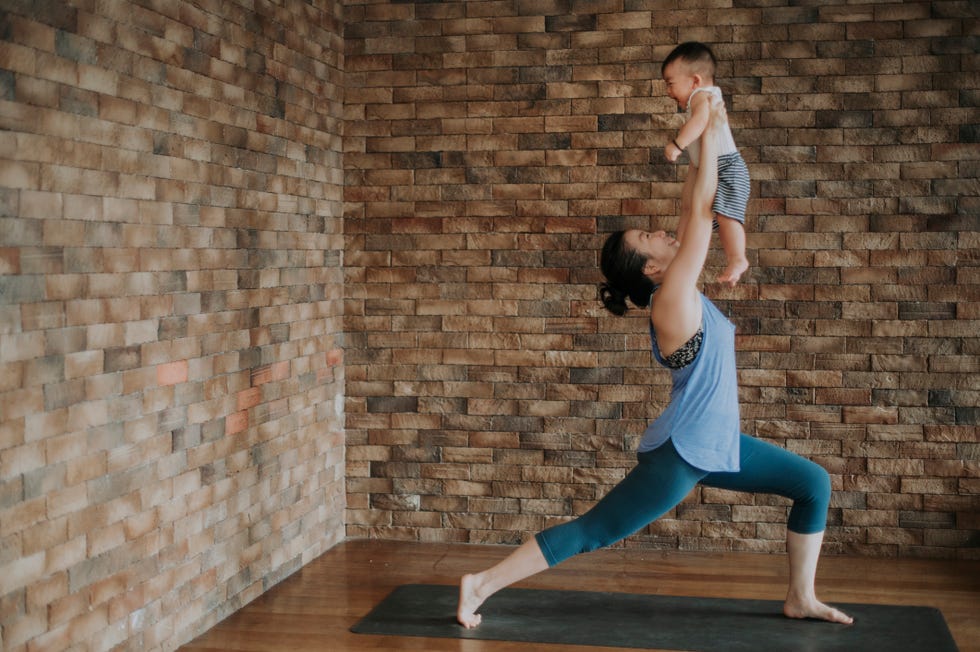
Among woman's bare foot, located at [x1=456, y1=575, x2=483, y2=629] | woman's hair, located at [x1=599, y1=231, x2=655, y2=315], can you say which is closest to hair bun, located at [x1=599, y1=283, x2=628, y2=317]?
woman's hair, located at [x1=599, y1=231, x2=655, y2=315]

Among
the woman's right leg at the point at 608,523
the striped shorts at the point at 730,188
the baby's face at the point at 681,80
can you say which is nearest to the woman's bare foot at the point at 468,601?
the woman's right leg at the point at 608,523

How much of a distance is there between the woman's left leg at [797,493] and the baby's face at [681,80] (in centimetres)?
110

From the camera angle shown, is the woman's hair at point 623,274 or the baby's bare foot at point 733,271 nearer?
the baby's bare foot at point 733,271

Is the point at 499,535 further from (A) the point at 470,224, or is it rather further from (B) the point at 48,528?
(B) the point at 48,528

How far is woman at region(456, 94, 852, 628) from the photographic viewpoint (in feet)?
10.8

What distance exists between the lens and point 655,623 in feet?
11.9

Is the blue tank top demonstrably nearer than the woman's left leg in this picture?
Yes

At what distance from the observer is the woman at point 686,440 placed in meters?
3.28

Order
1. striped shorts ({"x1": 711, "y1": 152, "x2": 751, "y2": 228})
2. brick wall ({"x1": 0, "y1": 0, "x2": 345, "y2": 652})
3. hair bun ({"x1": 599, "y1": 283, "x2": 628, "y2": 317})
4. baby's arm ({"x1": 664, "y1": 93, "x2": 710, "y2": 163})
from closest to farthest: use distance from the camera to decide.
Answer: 1. brick wall ({"x1": 0, "y1": 0, "x2": 345, "y2": 652})
2. baby's arm ({"x1": 664, "y1": 93, "x2": 710, "y2": 163})
3. striped shorts ({"x1": 711, "y1": 152, "x2": 751, "y2": 228})
4. hair bun ({"x1": 599, "y1": 283, "x2": 628, "y2": 317})

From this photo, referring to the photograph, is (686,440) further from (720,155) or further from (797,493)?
(720,155)

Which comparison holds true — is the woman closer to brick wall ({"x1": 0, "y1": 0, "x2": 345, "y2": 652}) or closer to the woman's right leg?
the woman's right leg

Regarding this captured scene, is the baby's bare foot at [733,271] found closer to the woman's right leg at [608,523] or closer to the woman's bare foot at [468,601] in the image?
the woman's right leg at [608,523]

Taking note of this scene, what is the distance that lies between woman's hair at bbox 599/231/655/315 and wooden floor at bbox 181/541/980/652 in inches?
42.2

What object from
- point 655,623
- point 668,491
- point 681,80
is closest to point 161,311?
point 668,491
